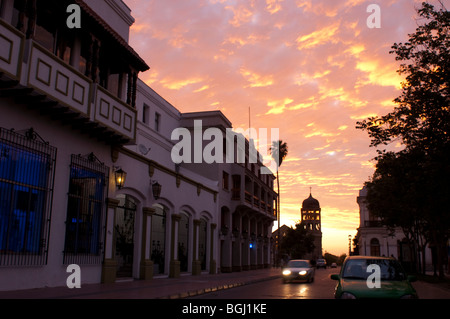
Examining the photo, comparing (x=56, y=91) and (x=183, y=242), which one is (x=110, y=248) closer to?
(x=56, y=91)

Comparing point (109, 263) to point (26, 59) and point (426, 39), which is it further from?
point (426, 39)

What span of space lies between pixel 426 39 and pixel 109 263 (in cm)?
1680

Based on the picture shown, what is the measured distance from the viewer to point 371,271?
1025cm

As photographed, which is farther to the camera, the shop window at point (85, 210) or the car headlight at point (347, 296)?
the shop window at point (85, 210)

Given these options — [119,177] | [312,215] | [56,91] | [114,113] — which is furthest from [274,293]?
[312,215]

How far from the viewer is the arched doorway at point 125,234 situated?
20636 millimetres

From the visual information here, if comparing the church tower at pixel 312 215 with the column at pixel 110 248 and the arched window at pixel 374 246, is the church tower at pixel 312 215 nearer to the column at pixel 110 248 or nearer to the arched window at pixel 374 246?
the arched window at pixel 374 246

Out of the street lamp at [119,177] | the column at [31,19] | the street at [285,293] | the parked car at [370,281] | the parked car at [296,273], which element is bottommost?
the street at [285,293]

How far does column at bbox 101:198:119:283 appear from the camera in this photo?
18.4 meters

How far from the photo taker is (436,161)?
62.3ft

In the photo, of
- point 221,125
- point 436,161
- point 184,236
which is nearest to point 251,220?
point 221,125

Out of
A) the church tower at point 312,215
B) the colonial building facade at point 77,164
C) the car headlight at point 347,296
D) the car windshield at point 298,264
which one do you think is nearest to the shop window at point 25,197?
the colonial building facade at point 77,164

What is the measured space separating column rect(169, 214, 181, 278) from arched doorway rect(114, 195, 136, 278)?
12.9ft

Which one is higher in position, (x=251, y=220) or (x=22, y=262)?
(x=251, y=220)
